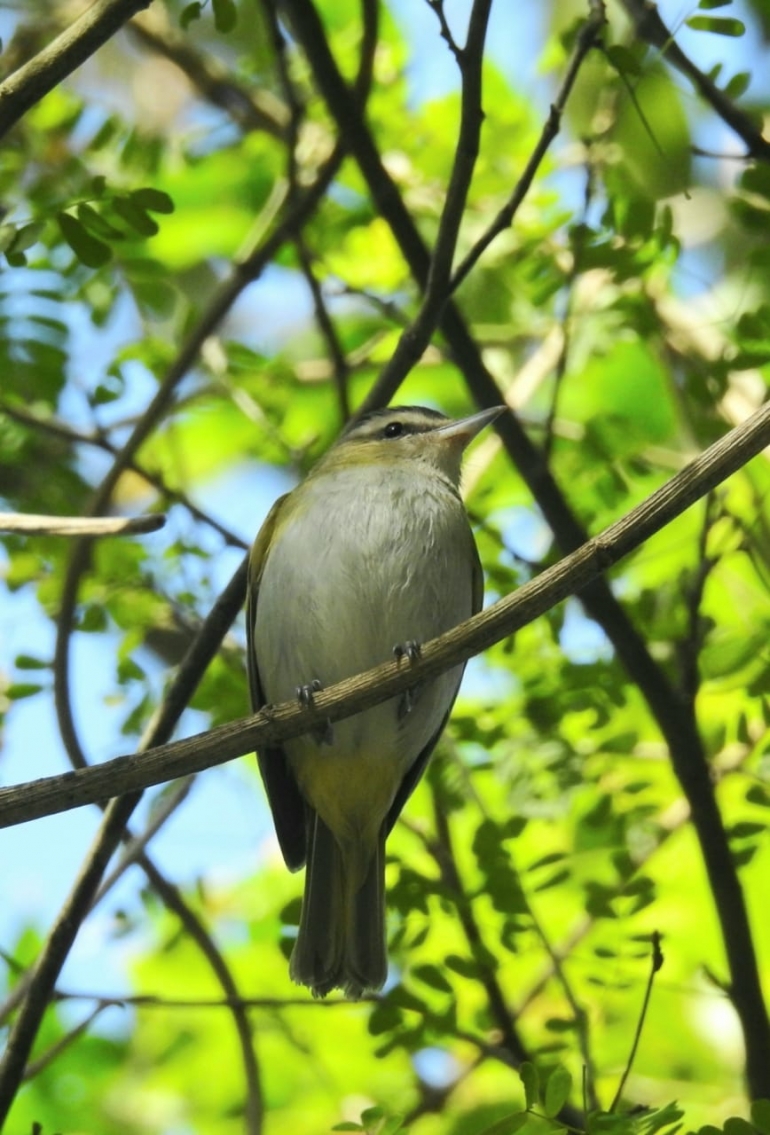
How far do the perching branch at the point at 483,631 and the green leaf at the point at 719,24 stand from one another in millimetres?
1380

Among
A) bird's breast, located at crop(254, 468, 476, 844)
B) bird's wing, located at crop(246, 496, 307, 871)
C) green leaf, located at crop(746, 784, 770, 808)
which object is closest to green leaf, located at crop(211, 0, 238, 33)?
bird's breast, located at crop(254, 468, 476, 844)

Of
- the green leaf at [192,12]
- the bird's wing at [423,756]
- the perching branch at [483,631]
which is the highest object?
the green leaf at [192,12]

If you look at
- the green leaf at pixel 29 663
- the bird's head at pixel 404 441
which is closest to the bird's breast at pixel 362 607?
the bird's head at pixel 404 441

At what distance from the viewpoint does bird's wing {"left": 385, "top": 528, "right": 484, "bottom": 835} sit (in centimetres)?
469

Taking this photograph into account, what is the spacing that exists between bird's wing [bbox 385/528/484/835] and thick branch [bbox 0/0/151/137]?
6.61ft

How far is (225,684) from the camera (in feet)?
16.5

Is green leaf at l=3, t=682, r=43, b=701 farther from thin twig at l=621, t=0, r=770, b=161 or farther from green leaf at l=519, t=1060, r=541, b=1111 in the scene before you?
thin twig at l=621, t=0, r=770, b=161

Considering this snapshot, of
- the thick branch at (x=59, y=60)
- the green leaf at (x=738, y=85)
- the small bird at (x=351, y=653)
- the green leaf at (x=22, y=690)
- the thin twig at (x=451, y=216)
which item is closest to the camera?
the thick branch at (x=59, y=60)

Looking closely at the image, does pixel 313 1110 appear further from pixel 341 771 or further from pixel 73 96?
pixel 73 96

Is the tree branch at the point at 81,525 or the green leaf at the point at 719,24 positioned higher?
the green leaf at the point at 719,24

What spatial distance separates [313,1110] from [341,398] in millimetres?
2656

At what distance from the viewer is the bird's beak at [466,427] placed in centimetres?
444

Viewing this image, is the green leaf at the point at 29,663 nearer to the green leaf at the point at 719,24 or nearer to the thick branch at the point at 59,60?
the thick branch at the point at 59,60

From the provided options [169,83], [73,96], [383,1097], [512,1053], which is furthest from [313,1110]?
[169,83]
